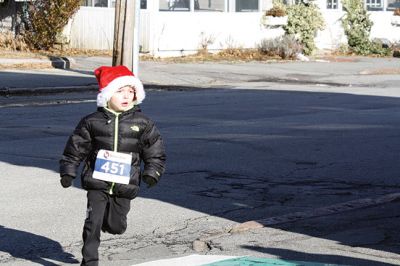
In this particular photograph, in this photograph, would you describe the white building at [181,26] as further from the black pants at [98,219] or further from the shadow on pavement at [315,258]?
the black pants at [98,219]

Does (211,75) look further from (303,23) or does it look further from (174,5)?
(303,23)

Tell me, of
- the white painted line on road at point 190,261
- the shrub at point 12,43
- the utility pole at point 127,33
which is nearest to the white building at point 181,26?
the shrub at point 12,43

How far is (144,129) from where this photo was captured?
23.2 ft

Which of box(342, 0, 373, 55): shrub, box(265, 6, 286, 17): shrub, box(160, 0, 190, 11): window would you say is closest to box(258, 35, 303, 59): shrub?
box(265, 6, 286, 17): shrub

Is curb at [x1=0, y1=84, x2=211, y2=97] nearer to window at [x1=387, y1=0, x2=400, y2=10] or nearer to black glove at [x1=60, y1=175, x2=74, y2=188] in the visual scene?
black glove at [x1=60, y1=175, x2=74, y2=188]

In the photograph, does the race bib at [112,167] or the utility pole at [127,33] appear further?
the utility pole at [127,33]

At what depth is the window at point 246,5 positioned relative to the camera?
34.2m

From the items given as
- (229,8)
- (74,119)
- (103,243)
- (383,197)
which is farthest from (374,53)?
(103,243)

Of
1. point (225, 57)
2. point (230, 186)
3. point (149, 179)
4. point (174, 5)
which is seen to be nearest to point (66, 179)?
point (149, 179)

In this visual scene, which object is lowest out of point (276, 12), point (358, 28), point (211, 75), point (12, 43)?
point (211, 75)

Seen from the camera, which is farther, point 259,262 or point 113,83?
point 259,262

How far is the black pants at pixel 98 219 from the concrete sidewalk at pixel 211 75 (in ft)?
50.2

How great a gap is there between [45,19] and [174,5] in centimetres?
411

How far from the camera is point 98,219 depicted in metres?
7.00
